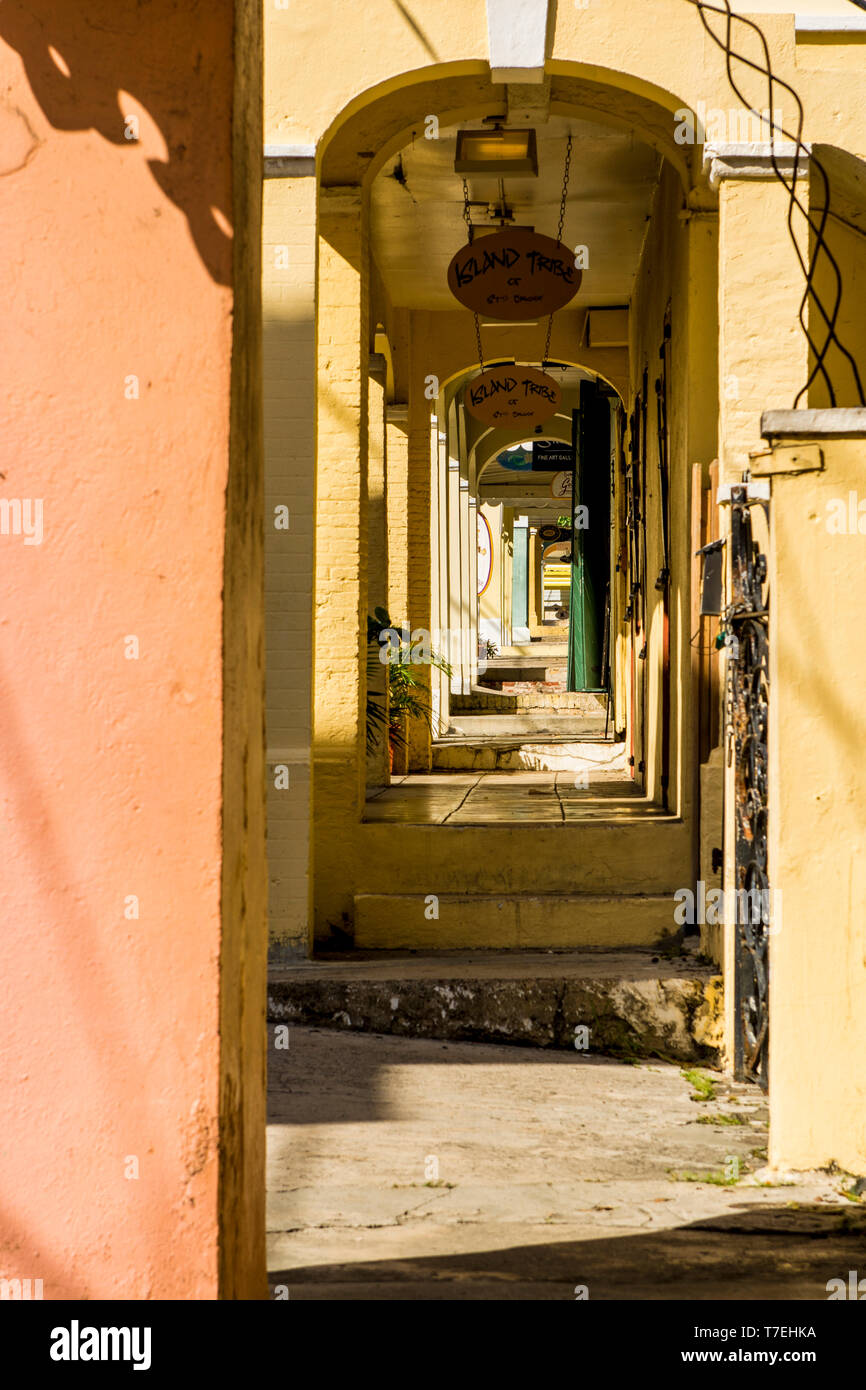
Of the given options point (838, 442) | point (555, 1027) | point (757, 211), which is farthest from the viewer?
point (757, 211)

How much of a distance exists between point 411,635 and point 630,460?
8.10ft

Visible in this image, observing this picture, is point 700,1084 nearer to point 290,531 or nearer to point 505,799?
point 290,531

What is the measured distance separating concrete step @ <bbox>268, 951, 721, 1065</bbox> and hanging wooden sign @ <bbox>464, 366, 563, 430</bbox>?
5.56 metres

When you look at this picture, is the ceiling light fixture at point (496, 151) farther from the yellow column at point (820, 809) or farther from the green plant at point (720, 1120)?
Answer: the green plant at point (720, 1120)

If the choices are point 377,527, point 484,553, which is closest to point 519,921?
point 377,527

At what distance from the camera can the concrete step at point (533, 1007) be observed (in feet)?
20.4

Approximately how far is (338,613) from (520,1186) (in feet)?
12.8

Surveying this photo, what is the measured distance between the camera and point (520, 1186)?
4.28 meters

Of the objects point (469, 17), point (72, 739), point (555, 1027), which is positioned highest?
point (469, 17)

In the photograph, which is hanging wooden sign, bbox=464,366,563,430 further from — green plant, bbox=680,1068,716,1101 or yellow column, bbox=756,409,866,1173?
yellow column, bbox=756,409,866,1173

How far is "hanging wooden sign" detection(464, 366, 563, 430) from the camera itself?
10.8 m
